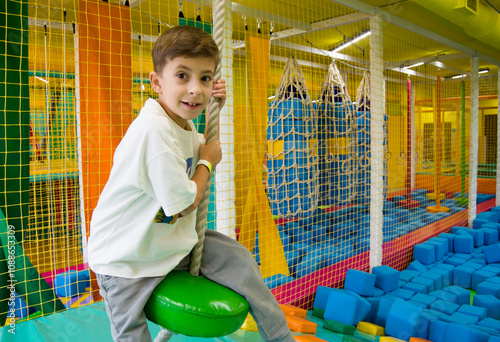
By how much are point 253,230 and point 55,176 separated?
2.79m

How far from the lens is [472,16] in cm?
296

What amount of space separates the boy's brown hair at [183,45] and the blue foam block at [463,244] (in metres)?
3.31

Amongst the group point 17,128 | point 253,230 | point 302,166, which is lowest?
point 253,230

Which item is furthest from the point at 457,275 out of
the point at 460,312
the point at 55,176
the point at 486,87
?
the point at 55,176

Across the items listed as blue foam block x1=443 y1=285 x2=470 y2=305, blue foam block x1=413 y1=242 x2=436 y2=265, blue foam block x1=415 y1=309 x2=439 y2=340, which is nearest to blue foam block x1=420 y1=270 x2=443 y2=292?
blue foam block x1=443 y1=285 x2=470 y2=305

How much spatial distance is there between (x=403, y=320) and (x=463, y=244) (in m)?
1.53

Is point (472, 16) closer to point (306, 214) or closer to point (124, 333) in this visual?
point (306, 214)

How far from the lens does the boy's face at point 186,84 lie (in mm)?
743

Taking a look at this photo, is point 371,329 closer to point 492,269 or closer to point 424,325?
point 424,325

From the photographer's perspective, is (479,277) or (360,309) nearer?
(360,309)

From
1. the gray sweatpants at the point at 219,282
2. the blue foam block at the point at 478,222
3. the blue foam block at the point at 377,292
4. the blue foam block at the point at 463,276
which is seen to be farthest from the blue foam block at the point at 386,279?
the gray sweatpants at the point at 219,282

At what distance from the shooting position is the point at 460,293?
2502 millimetres

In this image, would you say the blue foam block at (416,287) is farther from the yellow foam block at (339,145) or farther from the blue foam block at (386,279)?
the yellow foam block at (339,145)

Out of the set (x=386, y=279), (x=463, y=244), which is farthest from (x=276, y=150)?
(x=463, y=244)
